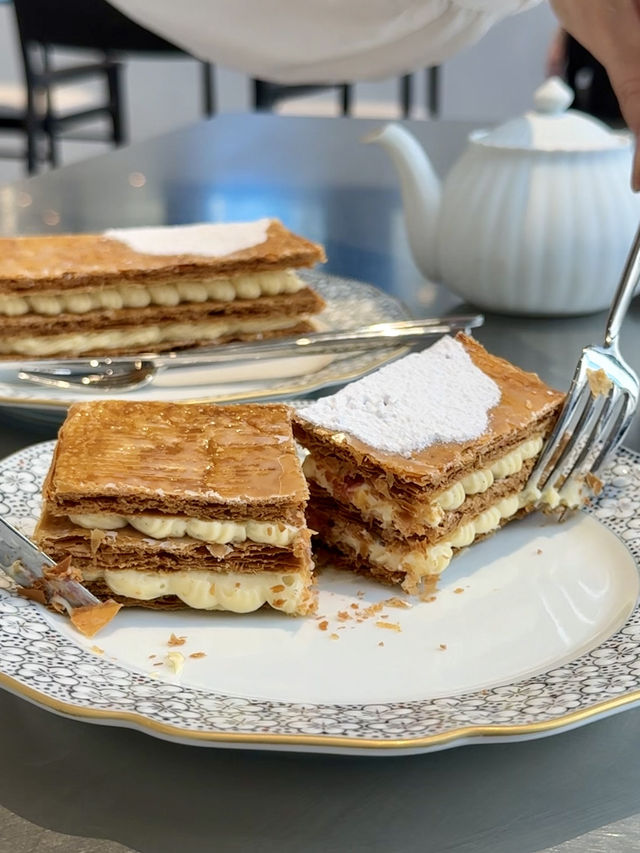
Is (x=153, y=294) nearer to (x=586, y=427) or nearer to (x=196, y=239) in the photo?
(x=196, y=239)

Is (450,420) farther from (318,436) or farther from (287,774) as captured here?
(287,774)

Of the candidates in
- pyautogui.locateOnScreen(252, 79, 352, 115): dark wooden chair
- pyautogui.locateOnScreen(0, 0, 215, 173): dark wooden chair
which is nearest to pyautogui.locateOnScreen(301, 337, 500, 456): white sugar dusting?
pyautogui.locateOnScreen(0, 0, 215, 173): dark wooden chair

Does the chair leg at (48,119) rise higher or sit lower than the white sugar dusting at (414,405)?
lower

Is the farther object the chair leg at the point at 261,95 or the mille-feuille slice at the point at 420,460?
the chair leg at the point at 261,95

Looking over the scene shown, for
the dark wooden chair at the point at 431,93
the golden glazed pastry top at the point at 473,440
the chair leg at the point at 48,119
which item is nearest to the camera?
the golden glazed pastry top at the point at 473,440

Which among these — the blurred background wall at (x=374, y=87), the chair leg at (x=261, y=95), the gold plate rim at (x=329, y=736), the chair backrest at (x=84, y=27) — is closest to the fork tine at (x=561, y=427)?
the gold plate rim at (x=329, y=736)

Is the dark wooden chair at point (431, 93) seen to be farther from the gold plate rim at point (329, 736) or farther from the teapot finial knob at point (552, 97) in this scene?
the gold plate rim at point (329, 736)
